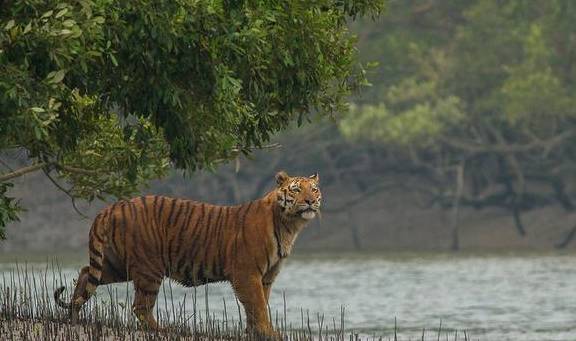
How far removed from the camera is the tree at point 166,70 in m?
15.3

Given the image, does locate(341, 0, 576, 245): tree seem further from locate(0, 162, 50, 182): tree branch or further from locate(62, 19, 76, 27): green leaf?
locate(62, 19, 76, 27): green leaf

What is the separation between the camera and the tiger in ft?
61.8

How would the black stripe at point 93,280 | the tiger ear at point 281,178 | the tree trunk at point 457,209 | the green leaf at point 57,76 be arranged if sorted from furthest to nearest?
1. the tree trunk at point 457,209
2. the black stripe at point 93,280
3. the tiger ear at point 281,178
4. the green leaf at point 57,76

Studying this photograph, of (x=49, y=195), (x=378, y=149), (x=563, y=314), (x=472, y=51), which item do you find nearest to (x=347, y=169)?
(x=378, y=149)

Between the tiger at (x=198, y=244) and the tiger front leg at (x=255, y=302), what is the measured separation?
10mm

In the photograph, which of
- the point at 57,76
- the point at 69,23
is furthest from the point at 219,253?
the point at 69,23

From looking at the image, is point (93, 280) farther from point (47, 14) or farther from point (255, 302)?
point (47, 14)

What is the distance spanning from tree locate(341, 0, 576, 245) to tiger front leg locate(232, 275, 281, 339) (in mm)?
44791

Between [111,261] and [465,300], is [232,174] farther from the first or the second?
[111,261]

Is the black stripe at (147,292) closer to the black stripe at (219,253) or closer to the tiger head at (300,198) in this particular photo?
the black stripe at (219,253)

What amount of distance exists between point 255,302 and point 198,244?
1.04m

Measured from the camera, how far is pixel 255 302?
18750 millimetres

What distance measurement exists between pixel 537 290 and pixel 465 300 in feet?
10.4

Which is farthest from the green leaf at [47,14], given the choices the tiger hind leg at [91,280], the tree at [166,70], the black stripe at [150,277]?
the black stripe at [150,277]
